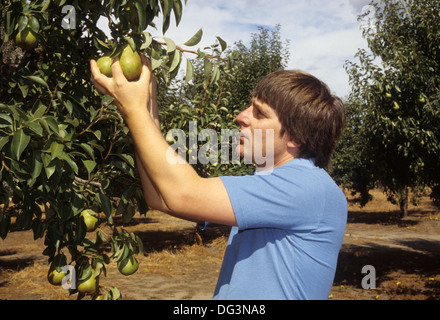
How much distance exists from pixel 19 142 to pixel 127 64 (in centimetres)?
55

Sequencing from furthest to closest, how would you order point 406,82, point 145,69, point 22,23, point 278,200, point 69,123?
point 406,82, point 69,123, point 22,23, point 145,69, point 278,200

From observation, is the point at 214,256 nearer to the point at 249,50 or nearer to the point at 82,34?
the point at 249,50

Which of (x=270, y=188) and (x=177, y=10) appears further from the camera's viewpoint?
(x=177, y=10)

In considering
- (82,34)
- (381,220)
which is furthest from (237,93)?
(381,220)

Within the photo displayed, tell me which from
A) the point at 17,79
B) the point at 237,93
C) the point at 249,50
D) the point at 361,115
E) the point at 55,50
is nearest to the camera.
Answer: the point at 17,79

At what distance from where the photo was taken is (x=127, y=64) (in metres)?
1.46

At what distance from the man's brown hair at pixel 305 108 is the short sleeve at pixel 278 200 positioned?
0.68 feet

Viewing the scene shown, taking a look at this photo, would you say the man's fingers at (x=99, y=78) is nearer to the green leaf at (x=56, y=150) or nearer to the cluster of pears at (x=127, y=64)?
the cluster of pears at (x=127, y=64)

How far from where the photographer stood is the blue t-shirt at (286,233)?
1.37 metres

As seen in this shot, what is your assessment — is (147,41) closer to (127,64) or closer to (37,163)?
(127,64)

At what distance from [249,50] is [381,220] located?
16219 millimetres

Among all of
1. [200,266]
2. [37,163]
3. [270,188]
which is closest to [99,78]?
[37,163]

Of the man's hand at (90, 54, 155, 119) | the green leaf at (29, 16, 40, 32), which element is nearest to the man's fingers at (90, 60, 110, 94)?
the man's hand at (90, 54, 155, 119)
